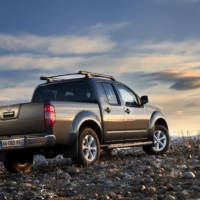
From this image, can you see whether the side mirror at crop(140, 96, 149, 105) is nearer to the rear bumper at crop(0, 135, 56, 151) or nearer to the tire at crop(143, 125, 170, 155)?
the tire at crop(143, 125, 170, 155)

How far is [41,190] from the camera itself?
6398 mm

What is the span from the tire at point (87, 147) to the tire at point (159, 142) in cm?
280

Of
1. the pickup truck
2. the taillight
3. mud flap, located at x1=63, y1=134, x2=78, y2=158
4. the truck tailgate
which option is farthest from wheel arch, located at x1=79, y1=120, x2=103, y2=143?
the truck tailgate

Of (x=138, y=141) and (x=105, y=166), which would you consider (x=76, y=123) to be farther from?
(x=138, y=141)

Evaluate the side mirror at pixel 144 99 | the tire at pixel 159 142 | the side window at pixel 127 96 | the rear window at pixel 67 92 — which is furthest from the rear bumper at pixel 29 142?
the tire at pixel 159 142

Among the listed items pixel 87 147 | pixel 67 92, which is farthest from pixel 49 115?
pixel 67 92

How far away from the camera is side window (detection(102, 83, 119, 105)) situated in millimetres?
10320

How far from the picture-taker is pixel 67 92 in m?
10.2

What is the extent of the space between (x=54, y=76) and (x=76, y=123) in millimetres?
2144

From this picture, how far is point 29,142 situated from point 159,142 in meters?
4.74

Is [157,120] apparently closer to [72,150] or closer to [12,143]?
[72,150]

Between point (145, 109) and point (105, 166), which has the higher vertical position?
point (145, 109)

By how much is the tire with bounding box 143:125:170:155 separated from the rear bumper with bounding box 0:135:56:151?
4.10 m

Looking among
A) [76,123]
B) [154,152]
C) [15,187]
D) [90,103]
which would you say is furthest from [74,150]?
[154,152]
